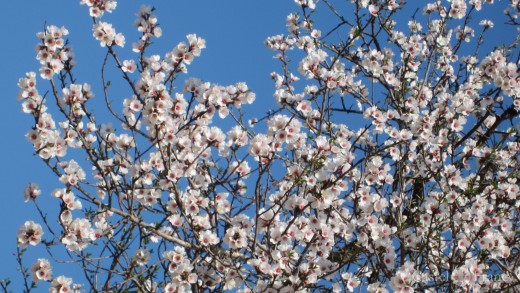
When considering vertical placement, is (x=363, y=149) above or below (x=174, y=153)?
above

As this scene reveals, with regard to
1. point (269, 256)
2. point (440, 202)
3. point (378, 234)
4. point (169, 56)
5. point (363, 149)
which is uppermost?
point (363, 149)

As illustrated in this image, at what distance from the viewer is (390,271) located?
6.04 metres

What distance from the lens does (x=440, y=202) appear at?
6027 millimetres

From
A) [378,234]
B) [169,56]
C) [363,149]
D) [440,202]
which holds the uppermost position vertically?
[363,149]

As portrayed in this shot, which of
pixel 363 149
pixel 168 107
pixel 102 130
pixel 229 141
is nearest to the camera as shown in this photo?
pixel 168 107

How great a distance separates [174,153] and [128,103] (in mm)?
534

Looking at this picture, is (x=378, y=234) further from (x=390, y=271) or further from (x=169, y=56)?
(x=169, y=56)

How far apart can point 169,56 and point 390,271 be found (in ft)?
9.58

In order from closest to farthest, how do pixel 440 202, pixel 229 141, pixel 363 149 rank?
pixel 229 141
pixel 440 202
pixel 363 149

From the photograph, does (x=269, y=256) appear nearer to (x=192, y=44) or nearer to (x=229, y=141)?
(x=229, y=141)

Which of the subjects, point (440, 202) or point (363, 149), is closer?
point (440, 202)

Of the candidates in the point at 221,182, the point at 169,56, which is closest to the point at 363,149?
the point at 221,182

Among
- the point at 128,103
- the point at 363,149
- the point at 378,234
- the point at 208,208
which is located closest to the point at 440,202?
the point at 378,234

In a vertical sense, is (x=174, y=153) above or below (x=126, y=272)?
above
